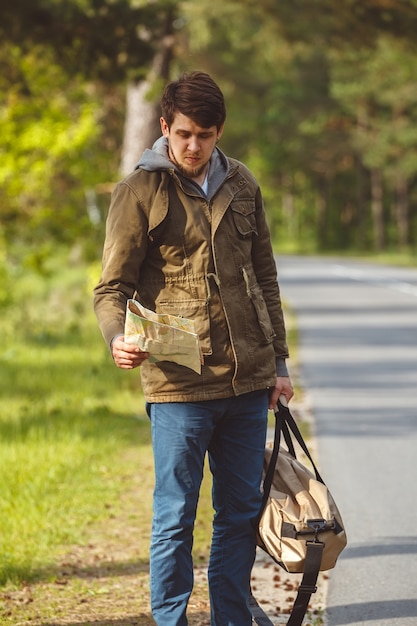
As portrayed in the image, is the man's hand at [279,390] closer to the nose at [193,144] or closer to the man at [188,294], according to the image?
the man at [188,294]

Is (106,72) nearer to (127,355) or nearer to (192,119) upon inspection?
(192,119)

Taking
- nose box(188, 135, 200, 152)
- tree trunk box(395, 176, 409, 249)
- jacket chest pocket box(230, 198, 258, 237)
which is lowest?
jacket chest pocket box(230, 198, 258, 237)

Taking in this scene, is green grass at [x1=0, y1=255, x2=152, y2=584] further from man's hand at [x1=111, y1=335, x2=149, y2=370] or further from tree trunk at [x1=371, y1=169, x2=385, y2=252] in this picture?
tree trunk at [x1=371, y1=169, x2=385, y2=252]

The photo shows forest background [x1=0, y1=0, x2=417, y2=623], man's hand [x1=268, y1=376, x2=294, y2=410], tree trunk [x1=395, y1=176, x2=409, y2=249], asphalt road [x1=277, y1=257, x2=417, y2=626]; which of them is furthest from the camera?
tree trunk [x1=395, y1=176, x2=409, y2=249]

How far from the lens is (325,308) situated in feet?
68.6

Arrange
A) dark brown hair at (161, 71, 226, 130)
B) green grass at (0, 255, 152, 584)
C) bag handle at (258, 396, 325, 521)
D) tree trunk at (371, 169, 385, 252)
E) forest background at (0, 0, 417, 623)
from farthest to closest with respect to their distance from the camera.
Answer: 1. tree trunk at (371, 169, 385, 252)
2. forest background at (0, 0, 417, 623)
3. green grass at (0, 255, 152, 584)
4. bag handle at (258, 396, 325, 521)
5. dark brown hair at (161, 71, 226, 130)

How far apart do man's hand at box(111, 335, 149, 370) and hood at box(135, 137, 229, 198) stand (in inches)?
24.1

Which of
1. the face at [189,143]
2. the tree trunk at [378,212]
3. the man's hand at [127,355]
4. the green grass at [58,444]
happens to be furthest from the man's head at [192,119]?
the tree trunk at [378,212]

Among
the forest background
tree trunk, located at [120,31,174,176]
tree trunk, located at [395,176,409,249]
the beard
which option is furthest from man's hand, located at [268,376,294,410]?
tree trunk, located at [395,176,409,249]

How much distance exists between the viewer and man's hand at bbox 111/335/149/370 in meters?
3.54

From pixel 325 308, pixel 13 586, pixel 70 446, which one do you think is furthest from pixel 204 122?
pixel 325 308

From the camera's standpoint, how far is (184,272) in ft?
12.6

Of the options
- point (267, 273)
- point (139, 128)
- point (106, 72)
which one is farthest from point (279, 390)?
point (139, 128)

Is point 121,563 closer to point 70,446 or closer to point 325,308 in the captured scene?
point 70,446
